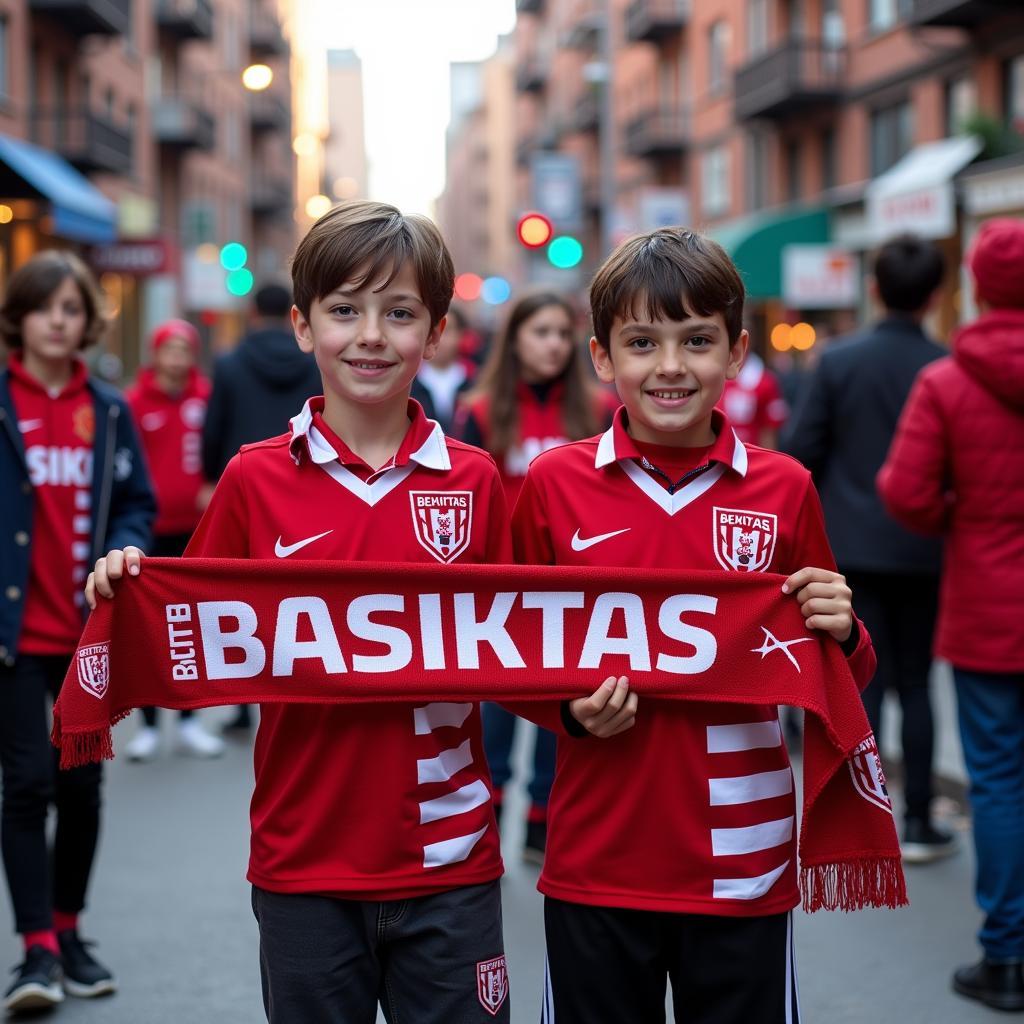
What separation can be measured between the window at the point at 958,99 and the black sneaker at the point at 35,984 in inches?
848

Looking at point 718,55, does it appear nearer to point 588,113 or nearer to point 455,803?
point 588,113

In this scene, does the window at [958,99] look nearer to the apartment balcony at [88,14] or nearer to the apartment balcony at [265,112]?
the apartment balcony at [88,14]

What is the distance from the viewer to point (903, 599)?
6.38 m

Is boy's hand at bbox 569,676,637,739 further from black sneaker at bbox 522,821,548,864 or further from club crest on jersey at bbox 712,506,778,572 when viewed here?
black sneaker at bbox 522,821,548,864

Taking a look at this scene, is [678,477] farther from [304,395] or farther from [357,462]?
[304,395]

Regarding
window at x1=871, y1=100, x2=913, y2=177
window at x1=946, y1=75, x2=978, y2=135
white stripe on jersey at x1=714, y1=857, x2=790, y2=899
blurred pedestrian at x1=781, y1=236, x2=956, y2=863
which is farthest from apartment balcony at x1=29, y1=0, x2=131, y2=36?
white stripe on jersey at x1=714, y1=857, x2=790, y2=899

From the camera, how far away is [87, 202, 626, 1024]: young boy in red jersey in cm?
293

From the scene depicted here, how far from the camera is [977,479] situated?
4.91 meters

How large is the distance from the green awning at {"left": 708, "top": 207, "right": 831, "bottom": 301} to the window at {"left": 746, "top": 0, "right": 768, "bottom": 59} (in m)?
5.45

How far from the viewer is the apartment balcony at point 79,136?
31.6 metres

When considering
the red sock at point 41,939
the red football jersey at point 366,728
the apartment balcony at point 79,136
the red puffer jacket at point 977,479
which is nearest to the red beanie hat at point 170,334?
the red sock at point 41,939

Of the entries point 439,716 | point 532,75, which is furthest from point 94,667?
point 532,75

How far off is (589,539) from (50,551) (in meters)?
2.29

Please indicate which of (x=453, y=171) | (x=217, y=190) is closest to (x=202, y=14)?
(x=217, y=190)
